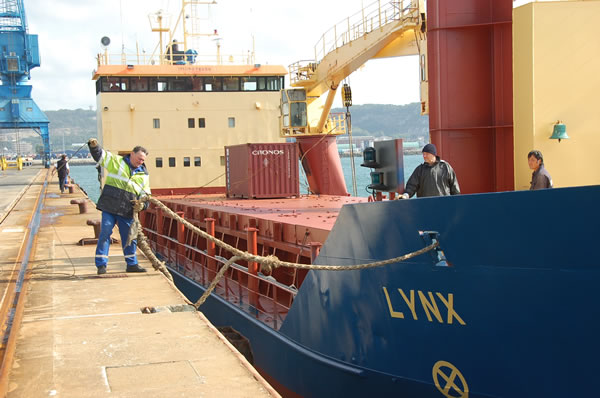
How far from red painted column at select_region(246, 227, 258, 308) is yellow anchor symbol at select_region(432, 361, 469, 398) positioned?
11.6 ft

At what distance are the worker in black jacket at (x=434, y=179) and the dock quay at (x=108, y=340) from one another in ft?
8.52

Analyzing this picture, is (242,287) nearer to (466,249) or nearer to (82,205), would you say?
(466,249)

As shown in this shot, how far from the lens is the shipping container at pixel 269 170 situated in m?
15.4

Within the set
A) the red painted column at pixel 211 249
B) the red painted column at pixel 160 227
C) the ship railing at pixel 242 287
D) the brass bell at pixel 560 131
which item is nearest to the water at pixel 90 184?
the red painted column at pixel 160 227

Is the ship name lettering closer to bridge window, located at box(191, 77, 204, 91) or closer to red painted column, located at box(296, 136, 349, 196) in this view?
red painted column, located at box(296, 136, 349, 196)

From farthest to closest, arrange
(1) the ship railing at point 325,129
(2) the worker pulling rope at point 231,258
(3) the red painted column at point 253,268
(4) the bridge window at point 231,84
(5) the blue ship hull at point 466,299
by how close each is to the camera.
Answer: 1. (4) the bridge window at point 231,84
2. (1) the ship railing at point 325,129
3. (3) the red painted column at point 253,268
4. (2) the worker pulling rope at point 231,258
5. (5) the blue ship hull at point 466,299

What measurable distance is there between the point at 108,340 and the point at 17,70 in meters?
63.9

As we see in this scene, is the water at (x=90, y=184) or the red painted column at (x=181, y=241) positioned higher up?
the red painted column at (x=181, y=241)

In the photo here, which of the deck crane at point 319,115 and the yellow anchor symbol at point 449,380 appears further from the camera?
the deck crane at point 319,115

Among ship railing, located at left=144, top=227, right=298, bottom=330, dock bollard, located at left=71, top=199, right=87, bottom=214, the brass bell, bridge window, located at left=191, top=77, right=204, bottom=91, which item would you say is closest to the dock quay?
ship railing, located at left=144, top=227, right=298, bottom=330

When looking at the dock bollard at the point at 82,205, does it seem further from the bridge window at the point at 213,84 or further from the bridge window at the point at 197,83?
the bridge window at the point at 213,84

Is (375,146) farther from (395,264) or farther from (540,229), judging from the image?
(540,229)

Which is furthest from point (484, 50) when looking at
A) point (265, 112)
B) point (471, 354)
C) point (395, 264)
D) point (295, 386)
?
point (265, 112)

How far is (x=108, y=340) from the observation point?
5719 millimetres
